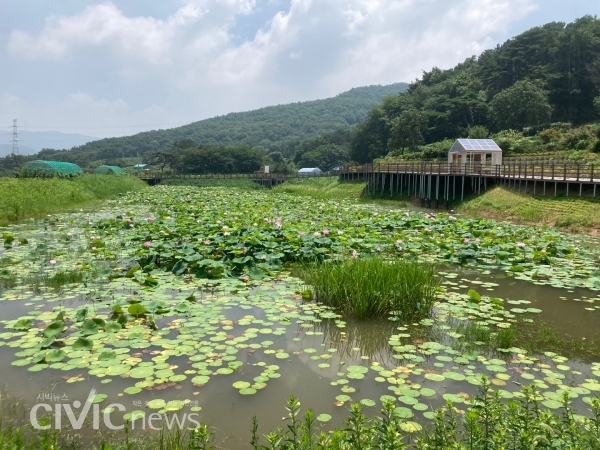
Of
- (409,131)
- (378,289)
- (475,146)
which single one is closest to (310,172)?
(409,131)

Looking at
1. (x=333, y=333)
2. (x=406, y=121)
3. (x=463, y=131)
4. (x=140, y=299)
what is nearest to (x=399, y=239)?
(x=333, y=333)

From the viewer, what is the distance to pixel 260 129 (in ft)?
445

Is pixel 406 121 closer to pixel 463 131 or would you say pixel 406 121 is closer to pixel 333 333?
pixel 463 131

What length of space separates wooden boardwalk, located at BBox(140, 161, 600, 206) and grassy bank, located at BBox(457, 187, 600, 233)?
1.94 ft

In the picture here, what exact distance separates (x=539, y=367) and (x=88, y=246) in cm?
757

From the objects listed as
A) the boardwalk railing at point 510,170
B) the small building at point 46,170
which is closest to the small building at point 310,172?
the boardwalk railing at point 510,170

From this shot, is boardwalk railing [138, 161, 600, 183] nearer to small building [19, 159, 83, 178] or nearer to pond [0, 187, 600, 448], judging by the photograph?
pond [0, 187, 600, 448]

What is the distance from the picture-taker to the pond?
11.2 ft

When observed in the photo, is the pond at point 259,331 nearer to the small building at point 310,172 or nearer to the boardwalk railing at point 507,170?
the boardwalk railing at point 507,170

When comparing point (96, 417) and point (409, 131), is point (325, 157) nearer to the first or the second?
point (409, 131)

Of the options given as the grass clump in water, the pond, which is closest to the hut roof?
the pond

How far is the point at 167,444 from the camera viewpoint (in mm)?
2783

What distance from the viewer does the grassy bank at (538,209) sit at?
13.2 meters

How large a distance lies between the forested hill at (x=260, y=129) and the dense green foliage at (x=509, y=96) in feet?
168
